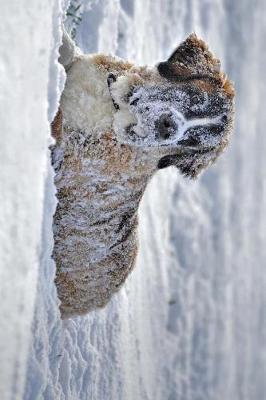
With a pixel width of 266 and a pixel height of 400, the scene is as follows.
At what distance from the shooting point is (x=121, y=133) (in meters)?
3.76

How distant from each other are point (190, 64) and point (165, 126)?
426 mm

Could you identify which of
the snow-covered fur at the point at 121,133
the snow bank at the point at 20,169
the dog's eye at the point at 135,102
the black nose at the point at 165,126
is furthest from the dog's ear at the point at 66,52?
the snow bank at the point at 20,169

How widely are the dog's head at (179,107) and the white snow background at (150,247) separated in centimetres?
59

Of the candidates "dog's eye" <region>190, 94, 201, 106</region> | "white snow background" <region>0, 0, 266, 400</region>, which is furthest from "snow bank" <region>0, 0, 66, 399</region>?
"dog's eye" <region>190, 94, 201, 106</region>

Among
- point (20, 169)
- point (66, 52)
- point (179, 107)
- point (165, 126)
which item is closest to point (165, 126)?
point (165, 126)

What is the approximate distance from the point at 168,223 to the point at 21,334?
499 centimetres

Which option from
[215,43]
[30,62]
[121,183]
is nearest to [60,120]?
[121,183]

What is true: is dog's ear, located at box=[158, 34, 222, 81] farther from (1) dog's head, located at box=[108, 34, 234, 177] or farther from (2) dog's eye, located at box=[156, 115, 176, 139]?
(2) dog's eye, located at box=[156, 115, 176, 139]

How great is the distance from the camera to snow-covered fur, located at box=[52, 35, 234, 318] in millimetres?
3742

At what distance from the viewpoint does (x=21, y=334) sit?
2.58m

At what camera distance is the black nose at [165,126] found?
368 centimetres

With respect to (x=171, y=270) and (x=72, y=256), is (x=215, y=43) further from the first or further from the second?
(x=72, y=256)

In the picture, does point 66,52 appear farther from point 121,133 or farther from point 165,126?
point 165,126

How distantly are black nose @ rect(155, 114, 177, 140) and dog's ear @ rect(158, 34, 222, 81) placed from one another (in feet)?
0.97
